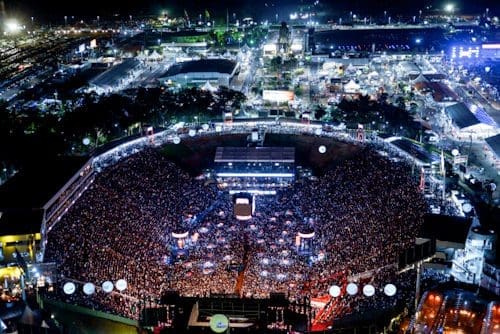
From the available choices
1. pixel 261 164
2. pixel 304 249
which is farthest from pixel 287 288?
pixel 261 164

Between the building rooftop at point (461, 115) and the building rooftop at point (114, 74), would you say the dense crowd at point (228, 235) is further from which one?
the building rooftop at point (114, 74)

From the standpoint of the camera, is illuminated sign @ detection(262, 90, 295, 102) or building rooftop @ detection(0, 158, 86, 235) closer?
building rooftop @ detection(0, 158, 86, 235)

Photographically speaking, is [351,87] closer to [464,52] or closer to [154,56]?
[464,52]

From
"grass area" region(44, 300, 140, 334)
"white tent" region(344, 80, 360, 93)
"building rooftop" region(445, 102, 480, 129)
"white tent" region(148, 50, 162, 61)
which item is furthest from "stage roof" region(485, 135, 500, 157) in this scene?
"white tent" region(148, 50, 162, 61)

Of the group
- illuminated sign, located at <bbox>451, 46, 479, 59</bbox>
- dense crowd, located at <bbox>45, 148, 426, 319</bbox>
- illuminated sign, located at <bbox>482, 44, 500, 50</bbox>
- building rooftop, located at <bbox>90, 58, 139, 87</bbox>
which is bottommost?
dense crowd, located at <bbox>45, 148, 426, 319</bbox>

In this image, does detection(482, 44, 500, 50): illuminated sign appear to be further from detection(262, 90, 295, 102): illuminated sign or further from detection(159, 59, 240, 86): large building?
detection(262, 90, 295, 102): illuminated sign

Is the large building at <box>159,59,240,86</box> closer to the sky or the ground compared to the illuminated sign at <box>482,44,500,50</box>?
closer to the ground

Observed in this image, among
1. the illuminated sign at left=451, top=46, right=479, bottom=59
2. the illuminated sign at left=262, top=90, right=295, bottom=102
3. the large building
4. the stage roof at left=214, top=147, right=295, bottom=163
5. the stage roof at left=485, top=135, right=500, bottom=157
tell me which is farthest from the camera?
the illuminated sign at left=451, top=46, right=479, bottom=59
